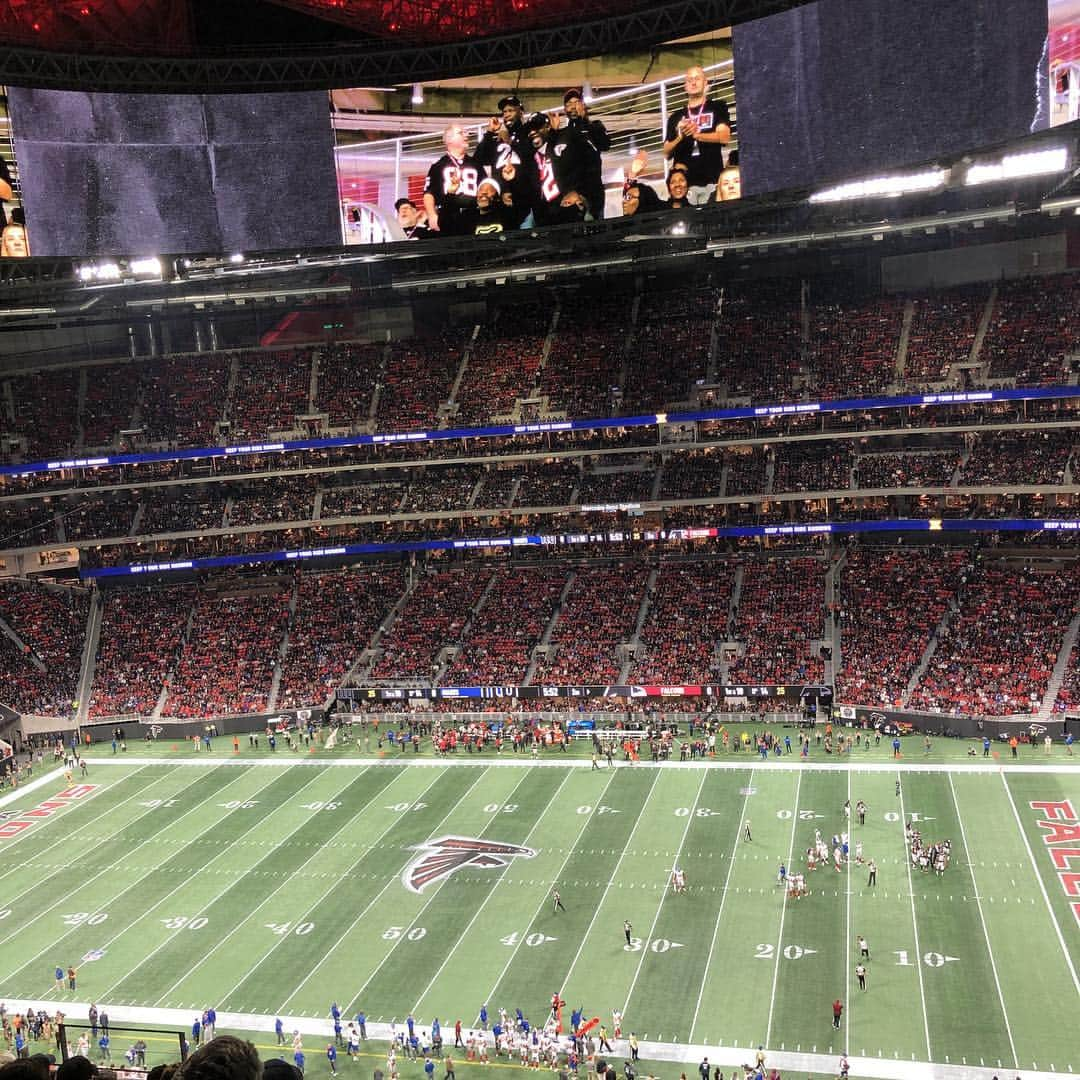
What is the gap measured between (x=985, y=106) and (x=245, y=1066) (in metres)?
38.7

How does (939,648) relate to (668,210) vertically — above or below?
below

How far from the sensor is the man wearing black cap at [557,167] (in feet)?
142

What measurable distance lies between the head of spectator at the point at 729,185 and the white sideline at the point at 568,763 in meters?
20.5

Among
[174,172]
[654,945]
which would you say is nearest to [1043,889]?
[654,945]

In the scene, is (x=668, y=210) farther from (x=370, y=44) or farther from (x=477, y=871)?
(x=477, y=871)

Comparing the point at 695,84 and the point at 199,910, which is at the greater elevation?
the point at 695,84

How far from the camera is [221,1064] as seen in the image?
3.51 m

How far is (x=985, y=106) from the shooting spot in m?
35.9

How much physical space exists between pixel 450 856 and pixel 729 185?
84.3ft

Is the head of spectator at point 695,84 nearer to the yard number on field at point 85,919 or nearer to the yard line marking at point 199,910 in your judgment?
the yard line marking at point 199,910

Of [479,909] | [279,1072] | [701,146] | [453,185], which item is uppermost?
[701,146]

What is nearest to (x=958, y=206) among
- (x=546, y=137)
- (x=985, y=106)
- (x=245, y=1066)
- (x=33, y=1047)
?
(x=985, y=106)

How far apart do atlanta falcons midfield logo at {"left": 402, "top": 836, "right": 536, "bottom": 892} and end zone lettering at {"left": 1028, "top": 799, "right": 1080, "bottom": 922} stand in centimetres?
1472

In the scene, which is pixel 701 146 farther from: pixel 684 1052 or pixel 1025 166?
pixel 684 1052
